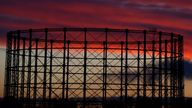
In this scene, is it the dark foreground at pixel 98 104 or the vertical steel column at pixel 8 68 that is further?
the vertical steel column at pixel 8 68

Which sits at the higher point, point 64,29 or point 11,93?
point 64,29

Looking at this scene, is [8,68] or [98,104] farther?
[8,68]

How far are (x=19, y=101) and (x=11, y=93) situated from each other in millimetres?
3325

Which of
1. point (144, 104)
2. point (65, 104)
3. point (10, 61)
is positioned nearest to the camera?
point (144, 104)

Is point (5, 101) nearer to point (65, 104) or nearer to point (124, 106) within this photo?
point (65, 104)

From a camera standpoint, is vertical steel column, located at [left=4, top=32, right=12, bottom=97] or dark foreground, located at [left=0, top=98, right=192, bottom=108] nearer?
dark foreground, located at [left=0, top=98, right=192, bottom=108]

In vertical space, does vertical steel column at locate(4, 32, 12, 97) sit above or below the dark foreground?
above

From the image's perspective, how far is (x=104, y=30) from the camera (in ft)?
131

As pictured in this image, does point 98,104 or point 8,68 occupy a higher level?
point 8,68

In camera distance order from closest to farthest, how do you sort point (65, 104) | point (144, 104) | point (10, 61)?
1. point (144, 104)
2. point (65, 104)
3. point (10, 61)

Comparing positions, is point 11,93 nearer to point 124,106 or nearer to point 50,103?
point 50,103

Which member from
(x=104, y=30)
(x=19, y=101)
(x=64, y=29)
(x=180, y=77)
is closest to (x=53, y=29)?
(x=64, y=29)

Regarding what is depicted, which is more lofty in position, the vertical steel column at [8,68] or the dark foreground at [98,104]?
the vertical steel column at [8,68]

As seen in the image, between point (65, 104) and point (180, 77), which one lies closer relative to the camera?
point (65, 104)
